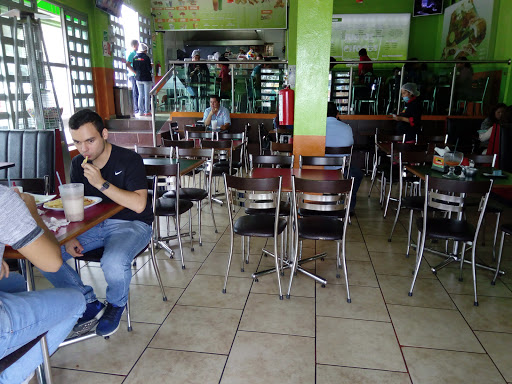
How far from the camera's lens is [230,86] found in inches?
299

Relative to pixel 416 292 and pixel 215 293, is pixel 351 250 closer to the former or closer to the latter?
pixel 416 292

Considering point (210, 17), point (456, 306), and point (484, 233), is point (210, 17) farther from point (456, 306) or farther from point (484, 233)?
point (456, 306)

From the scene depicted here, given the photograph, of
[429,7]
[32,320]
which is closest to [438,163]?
[32,320]

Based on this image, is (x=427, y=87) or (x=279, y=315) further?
(x=427, y=87)

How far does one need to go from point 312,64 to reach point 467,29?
6.46m

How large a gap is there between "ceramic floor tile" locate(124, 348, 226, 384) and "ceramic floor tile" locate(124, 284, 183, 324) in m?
0.34

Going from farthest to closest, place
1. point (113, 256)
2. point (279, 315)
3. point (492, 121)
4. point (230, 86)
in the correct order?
1. point (230, 86)
2. point (492, 121)
3. point (279, 315)
4. point (113, 256)

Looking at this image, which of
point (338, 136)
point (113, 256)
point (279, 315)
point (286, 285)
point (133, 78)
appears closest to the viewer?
point (113, 256)

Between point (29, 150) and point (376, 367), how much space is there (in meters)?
3.54

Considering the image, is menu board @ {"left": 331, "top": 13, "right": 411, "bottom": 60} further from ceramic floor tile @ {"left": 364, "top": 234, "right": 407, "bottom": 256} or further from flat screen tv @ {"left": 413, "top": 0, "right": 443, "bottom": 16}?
ceramic floor tile @ {"left": 364, "top": 234, "right": 407, "bottom": 256}

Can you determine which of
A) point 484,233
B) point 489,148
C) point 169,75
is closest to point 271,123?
point 169,75

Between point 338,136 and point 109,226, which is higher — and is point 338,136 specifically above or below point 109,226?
above

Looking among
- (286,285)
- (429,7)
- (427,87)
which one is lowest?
(286,285)

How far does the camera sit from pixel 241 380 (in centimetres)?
189
